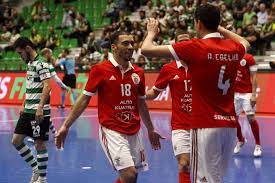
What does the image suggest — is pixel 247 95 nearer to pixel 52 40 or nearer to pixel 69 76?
pixel 69 76

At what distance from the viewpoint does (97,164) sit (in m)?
10.3

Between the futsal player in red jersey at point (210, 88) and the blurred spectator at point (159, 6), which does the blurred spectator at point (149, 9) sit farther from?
the futsal player in red jersey at point (210, 88)

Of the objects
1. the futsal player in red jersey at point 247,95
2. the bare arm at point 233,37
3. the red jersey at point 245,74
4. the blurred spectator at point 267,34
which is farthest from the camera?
the blurred spectator at point 267,34

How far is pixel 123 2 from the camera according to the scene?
28.4 metres

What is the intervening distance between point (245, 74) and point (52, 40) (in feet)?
62.4

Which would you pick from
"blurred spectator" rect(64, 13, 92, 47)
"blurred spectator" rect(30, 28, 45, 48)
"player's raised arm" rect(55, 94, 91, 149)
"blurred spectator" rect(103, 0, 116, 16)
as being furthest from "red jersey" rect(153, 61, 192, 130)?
"blurred spectator" rect(30, 28, 45, 48)

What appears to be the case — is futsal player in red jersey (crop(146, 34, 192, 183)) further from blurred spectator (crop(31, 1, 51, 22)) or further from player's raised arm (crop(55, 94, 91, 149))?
Answer: blurred spectator (crop(31, 1, 51, 22))

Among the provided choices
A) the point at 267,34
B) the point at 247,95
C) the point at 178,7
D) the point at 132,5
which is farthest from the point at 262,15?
the point at 247,95

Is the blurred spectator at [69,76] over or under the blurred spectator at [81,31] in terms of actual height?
under

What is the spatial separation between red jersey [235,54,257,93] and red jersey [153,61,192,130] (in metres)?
3.59

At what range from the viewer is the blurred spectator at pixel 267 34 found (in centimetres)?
2041

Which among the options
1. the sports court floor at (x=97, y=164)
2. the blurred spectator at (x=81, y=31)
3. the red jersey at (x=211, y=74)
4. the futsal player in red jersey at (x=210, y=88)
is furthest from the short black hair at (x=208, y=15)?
the blurred spectator at (x=81, y=31)

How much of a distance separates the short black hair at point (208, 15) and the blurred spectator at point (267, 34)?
15.8 metres

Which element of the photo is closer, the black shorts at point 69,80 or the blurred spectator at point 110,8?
the black shorts at point 69,80
